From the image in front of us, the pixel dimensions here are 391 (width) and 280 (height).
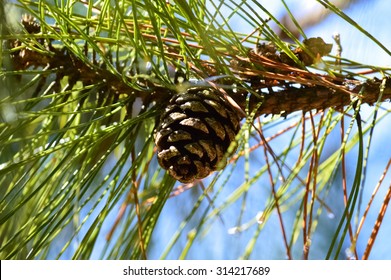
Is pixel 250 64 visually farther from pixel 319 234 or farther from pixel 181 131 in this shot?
pixel 319 234

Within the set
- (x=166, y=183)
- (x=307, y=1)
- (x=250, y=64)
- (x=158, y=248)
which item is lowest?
(x=158, y=248)

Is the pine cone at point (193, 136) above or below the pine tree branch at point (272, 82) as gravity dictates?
below

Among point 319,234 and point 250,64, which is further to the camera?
point 319,234

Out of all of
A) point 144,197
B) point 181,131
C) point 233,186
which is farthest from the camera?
point 233,186

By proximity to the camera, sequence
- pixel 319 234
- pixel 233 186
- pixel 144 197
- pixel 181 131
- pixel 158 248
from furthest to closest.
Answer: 1. pixel 319 234
2. pixel 158 248
3. pixel 233 186
4. pixel 144 197
5. pixel 181 131

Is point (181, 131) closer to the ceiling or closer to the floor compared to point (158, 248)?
closer to the ceiling

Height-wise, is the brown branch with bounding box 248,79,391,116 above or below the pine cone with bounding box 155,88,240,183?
above

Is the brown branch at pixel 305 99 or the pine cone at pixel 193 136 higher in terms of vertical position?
the brown branch at pixel 305 99
